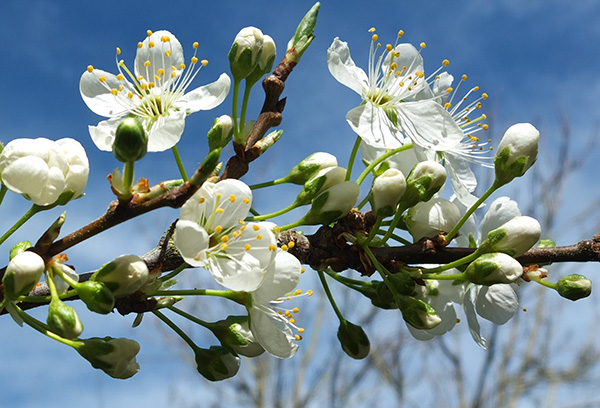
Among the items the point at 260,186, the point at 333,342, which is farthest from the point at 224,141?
the point at 333,342

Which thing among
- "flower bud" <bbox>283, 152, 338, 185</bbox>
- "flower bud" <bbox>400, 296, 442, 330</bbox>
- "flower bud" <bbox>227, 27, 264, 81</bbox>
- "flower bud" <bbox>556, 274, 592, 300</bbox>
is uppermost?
"flower bud" <bbox>227, 27, 264, 81</bbox>

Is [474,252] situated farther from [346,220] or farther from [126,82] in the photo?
[126,82]

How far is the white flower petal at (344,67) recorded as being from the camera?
133cm

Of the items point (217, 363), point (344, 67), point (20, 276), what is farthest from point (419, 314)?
point (20, 276)

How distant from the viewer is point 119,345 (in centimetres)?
109

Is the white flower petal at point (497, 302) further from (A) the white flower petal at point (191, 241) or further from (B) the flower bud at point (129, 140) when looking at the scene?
(B) the flower bud at point (129, 140)

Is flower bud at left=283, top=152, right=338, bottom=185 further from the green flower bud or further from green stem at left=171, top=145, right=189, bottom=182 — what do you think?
the green flower bud

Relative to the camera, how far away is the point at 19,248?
107cm

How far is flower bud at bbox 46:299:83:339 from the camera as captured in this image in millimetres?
950

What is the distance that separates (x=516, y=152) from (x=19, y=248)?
92 centimetres

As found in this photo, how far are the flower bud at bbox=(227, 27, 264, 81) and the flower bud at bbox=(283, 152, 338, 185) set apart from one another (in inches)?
8.3

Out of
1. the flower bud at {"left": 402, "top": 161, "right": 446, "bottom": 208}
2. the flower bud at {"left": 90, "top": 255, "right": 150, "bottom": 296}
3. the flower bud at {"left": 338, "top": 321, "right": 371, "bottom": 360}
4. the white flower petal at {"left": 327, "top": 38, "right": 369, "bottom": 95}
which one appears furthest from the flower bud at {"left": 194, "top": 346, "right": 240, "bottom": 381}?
the white flower petal at {"left": 327, "top": 38, "right": 369, "bottom": 95}

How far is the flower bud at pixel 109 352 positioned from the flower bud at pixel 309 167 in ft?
1.47

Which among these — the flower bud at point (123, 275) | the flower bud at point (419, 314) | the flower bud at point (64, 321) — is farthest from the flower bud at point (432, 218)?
the flower bud at point (64, 321)
